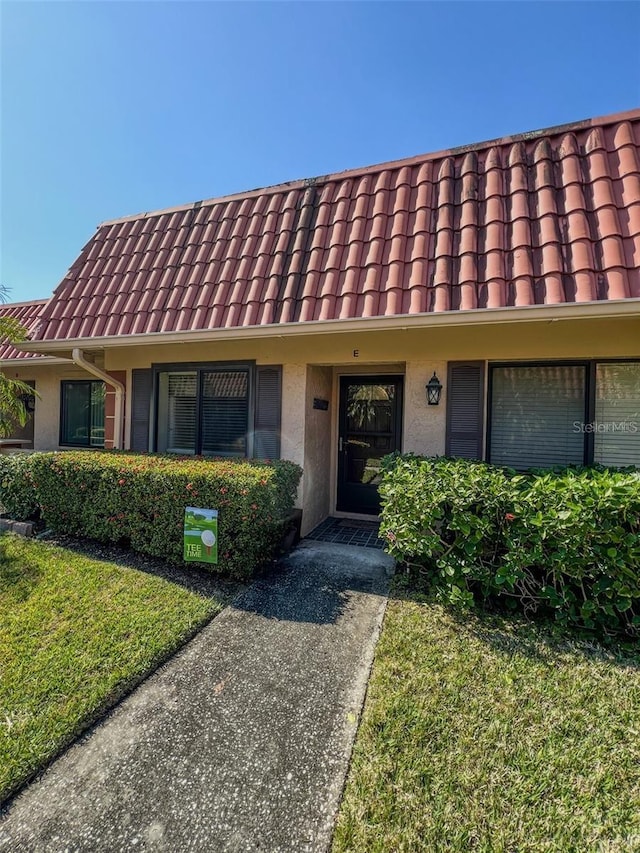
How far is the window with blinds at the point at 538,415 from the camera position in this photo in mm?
4695

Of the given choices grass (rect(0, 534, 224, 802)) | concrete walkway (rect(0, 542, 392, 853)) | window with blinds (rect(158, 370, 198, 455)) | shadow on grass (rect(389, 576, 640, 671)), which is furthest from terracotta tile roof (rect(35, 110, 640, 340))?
concrete walkway (rect(0, 542, 392, 853))

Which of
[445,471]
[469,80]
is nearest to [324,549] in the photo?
[445,471]

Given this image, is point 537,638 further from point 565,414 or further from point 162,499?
point 162,499

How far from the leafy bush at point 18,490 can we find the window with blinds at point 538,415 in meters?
6.39

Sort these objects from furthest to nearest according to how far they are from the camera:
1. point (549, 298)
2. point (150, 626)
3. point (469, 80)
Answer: point (469, 80) → point (549, 298) → point (150, 626)

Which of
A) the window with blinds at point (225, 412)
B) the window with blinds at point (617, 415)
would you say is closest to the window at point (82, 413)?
the window with blinds at point (225, 412)

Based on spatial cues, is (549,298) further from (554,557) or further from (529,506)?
(554,557)

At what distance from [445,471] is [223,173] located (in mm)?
7813

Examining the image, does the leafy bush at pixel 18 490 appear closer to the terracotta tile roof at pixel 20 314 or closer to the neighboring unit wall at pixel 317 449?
the neighboring unit wall at pixel 317 449

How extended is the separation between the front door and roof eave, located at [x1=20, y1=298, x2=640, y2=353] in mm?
2206

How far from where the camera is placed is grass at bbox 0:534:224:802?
240cm

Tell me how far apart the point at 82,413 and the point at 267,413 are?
5927 millimetres

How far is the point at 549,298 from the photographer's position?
3.74 meters

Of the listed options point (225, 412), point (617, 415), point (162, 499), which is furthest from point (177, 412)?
point (617, 415)
